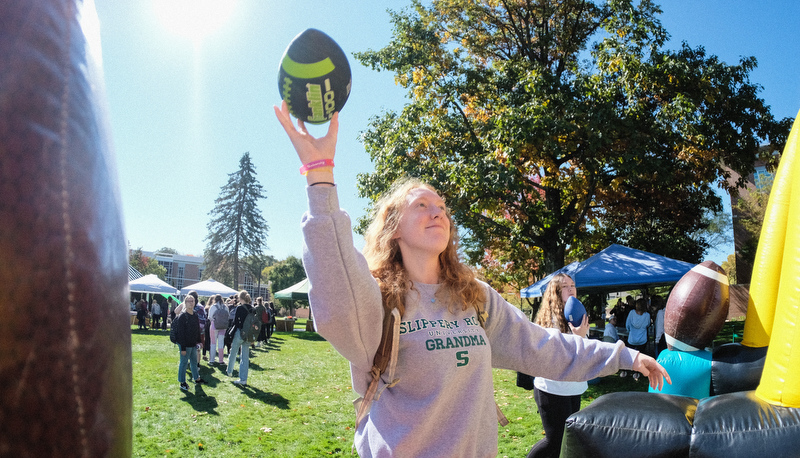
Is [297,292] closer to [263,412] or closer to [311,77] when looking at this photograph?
[263,412]

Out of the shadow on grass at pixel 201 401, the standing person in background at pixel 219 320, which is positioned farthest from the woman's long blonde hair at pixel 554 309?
the standing person in background at pixel 219 320

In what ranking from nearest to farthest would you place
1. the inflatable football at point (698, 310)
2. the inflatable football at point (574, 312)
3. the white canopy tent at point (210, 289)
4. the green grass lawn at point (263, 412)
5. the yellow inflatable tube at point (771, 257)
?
the yellow inflatable tube at point (771, 257), the inflatable football at point (698, 310), the inflatable football at point (574, 312), the green grass lawn at point (263, 412), the white canopy tent at point (210, 289)

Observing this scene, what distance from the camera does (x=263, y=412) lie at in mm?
8102

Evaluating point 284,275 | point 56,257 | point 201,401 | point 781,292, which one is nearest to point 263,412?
point 201,401

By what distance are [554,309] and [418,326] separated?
359 centimetres

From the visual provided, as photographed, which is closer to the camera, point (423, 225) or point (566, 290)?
point (423, 225)

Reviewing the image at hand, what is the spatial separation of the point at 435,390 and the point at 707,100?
13.4 meters

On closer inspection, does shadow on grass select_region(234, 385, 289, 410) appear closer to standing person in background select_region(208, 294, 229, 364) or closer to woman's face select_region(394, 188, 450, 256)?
standing person in background select_region(208, 294, 229, 364)

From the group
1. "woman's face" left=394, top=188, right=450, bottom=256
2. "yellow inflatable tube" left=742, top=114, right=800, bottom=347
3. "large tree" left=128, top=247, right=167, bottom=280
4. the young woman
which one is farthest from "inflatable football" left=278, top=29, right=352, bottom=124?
"large tree" left=128, top=247, right=167, bottom=280

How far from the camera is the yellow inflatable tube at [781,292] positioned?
2.64 m

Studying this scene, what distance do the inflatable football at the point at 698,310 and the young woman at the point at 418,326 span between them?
1180 millimetres

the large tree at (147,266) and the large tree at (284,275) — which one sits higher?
the large tree at (147,266)

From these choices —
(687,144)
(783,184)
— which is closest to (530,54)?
(687,144)

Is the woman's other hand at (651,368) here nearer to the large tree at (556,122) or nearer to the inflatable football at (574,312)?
the inflatable football at (574,312)
